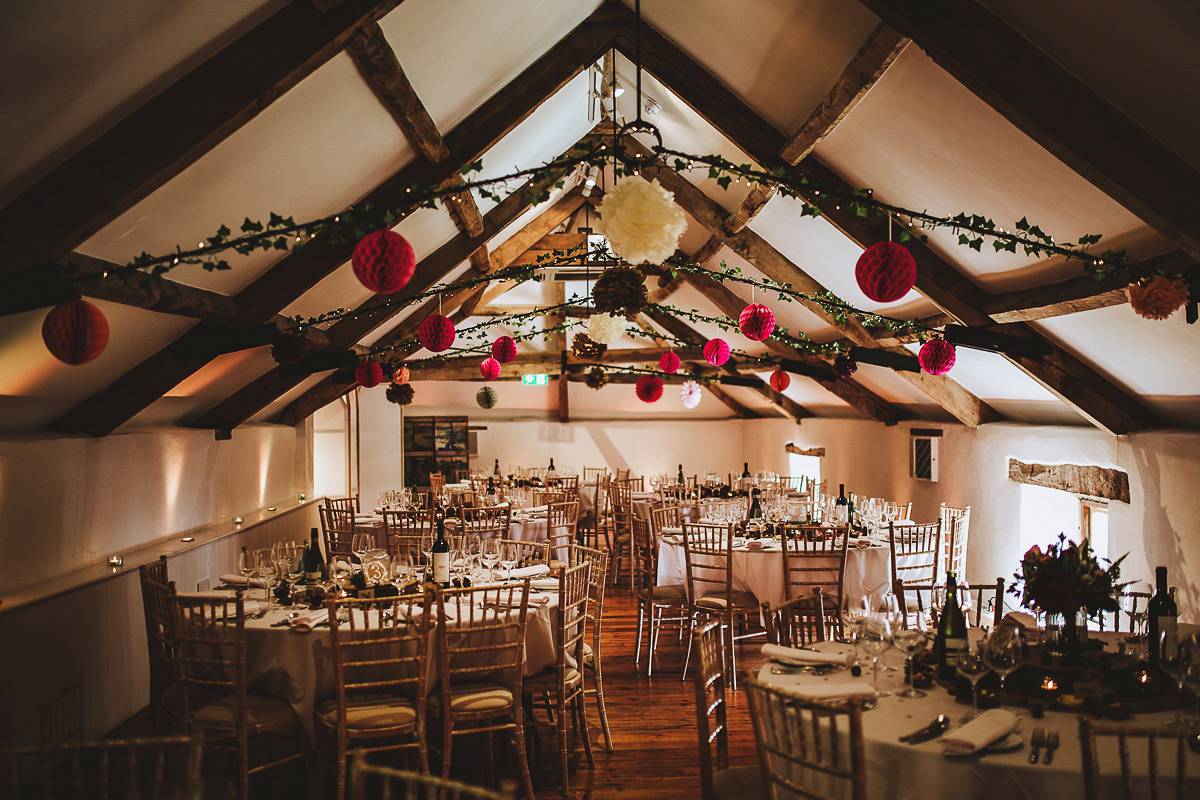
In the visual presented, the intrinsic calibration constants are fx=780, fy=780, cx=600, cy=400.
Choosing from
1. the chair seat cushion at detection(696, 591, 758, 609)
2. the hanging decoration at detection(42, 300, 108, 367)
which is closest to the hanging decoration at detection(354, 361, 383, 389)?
the chair seat cushion at detection(696, 591, 758, 609)

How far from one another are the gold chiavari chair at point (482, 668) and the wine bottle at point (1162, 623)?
2.59 meters

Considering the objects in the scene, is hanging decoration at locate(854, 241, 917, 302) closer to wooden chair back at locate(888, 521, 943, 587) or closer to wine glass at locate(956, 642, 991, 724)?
wine glass at locate(956, 642, 991, 724)

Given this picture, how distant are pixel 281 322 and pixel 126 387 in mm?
1190

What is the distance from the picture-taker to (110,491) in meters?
5.65

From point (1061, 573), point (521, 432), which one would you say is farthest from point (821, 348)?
point (521, 432)

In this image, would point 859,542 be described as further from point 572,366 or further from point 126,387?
point 572,366

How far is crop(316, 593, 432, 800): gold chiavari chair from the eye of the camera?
3.51 meters

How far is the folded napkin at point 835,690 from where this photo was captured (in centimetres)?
275

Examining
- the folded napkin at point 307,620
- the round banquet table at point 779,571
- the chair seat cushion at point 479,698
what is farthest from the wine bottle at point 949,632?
the folded napkin at point 307,620

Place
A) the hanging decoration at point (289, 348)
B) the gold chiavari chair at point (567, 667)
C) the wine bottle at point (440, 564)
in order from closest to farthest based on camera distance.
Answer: the gold chiavari chair at point (567, 667)
the wine bottle at point (440, 564)
the hanging decoration at point (289, 348)

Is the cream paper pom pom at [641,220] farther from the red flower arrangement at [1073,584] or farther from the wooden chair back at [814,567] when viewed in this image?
the wooden chair back at [814,567]

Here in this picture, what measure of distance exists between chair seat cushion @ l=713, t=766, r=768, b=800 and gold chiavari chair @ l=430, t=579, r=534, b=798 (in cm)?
111

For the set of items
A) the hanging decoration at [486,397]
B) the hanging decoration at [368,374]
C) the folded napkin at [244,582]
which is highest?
the hanging decoration at [486,397]

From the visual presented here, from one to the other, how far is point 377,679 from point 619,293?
8.42 ft
